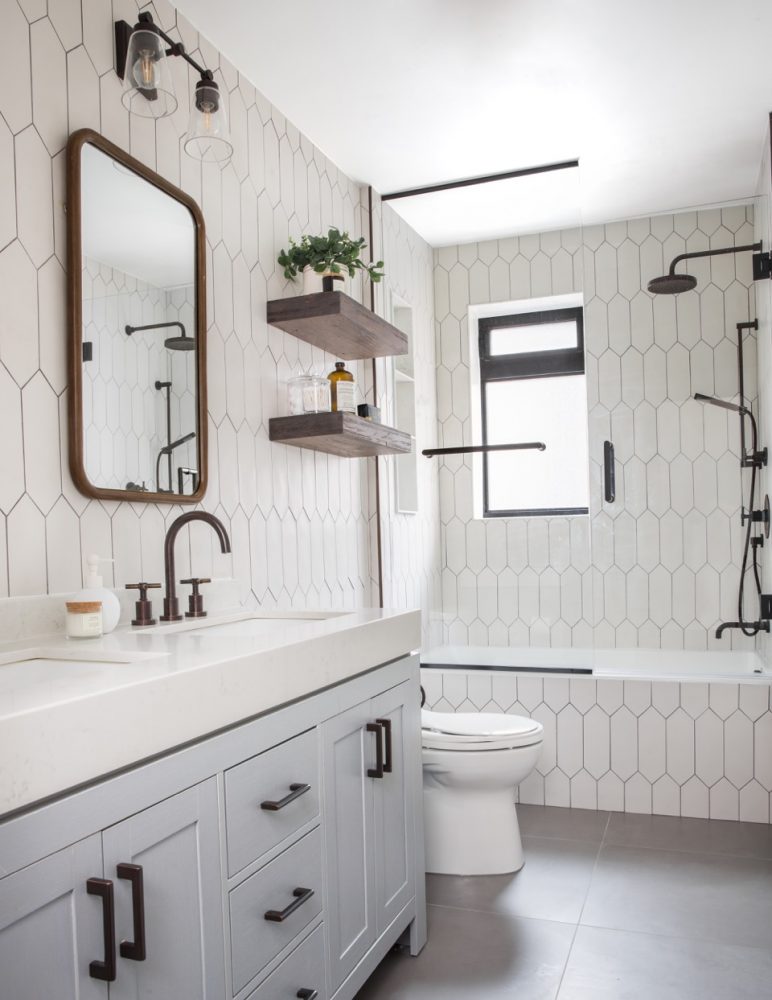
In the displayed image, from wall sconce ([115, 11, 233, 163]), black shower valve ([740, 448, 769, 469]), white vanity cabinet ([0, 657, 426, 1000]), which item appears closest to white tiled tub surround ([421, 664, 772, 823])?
black shower valve ([740, 448, 769, 469])

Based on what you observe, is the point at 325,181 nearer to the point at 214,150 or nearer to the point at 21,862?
the point at 214,150

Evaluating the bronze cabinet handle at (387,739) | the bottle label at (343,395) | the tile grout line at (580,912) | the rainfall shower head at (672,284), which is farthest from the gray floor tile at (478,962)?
the rainfall shower head at (672,284)

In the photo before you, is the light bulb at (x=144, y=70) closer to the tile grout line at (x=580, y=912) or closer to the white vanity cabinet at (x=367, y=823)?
the white vanity cabinet at (x=367, y=823)

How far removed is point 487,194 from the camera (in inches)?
128

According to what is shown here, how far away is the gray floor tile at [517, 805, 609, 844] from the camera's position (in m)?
3.00

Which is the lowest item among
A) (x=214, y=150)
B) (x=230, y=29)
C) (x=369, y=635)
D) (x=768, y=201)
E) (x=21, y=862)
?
(x=21, y=862)

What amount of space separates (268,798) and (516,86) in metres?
Result: 2.19

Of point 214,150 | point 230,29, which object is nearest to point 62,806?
point 214,150

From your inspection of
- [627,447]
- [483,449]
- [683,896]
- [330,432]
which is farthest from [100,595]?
[627,447]

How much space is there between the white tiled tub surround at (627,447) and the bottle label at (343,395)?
87cm

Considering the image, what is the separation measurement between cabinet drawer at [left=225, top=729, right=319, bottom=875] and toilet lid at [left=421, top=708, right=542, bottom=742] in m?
1.13

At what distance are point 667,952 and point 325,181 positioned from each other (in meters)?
2.62

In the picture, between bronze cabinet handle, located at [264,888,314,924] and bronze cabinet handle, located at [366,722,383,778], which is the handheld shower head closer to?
bronze cabinet handle, located at [366,722,383,778]

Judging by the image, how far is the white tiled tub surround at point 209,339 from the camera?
157 cm
